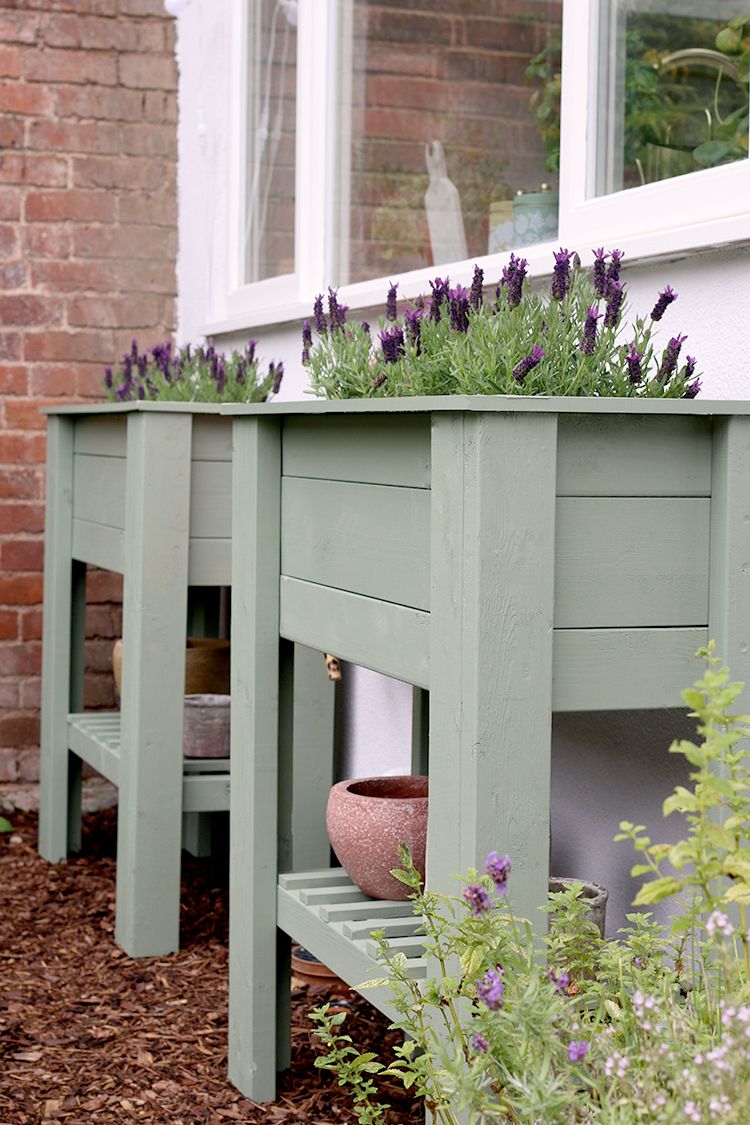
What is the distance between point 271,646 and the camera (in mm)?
2266

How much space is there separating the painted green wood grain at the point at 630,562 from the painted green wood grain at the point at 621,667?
1 cm

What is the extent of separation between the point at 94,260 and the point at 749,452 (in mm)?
2952

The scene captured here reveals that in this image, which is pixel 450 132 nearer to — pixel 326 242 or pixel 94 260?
pixel 326 242

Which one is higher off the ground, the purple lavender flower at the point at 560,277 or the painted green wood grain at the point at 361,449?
the purple lavender flower at the point at 560,277

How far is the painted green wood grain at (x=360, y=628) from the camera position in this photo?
1.76m

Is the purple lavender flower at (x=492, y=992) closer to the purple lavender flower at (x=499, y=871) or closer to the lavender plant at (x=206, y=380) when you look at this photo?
the purple lavender flower at (x=499, y=871)

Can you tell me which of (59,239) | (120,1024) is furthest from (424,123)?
(120,1024)

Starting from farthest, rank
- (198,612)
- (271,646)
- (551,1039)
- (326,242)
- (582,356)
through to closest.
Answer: (198,612) < (326,242) < (271,646) < (582,356) < (551,1039)

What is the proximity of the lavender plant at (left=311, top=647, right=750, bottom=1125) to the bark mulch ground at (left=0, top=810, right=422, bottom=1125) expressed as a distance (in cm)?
77

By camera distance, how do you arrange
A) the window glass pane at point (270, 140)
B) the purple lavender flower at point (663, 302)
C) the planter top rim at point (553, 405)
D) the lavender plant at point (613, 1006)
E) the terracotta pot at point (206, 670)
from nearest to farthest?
the lavender plant at point (613, 1006), the planter top rim at point (553, 405), the purple lavender flower at point (663, 302), the terracotta pot at point (206, 670), the window glass pane at point (270, 140)

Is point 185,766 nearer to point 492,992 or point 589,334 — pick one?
point 589,334

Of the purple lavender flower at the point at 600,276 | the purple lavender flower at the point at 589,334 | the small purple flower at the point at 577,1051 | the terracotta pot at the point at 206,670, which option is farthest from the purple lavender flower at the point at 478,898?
the terracotta pot at the point at 206,670

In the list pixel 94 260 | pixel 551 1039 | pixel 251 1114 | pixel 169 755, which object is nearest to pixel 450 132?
pixel 94 260

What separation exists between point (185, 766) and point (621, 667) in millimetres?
1788
